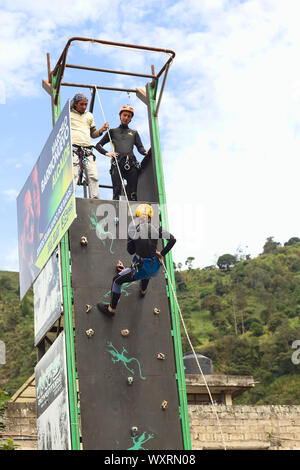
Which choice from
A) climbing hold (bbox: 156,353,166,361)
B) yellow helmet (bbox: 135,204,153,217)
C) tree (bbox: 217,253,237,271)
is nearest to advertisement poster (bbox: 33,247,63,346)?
yellow helmet (bbox: 135,204,153,217)

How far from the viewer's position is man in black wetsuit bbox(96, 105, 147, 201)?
16.8 m

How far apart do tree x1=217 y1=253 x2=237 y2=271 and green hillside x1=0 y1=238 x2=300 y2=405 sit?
0.44 feet

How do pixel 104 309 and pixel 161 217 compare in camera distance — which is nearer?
pixel 104 309

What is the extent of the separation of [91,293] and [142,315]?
1.05 m

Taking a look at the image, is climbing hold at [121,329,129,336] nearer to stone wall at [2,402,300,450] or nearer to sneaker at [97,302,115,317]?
sneaker at [97,302,115,317]

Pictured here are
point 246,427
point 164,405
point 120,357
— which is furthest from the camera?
point 246,427

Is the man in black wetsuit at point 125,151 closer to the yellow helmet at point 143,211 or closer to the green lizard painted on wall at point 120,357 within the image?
the yellow helmet at point 143,211

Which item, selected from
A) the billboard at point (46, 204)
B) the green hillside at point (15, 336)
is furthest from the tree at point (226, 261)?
the billboard at point (46, 204)

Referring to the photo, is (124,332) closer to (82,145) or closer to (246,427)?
(82,145)

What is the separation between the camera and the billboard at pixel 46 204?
14.6 metres

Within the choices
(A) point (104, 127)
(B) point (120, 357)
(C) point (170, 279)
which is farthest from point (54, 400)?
(A) point (104, 127)

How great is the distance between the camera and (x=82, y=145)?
1627cm

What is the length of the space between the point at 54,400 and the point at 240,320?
74.3 m

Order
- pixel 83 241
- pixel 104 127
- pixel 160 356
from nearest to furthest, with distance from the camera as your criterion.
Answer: pixel 160 356 < pixel 83 241 < pixel 104 127
